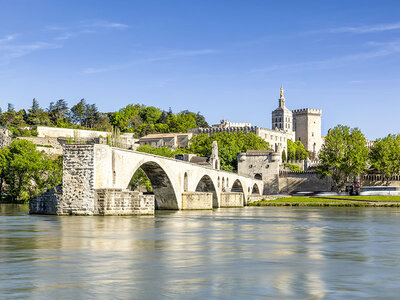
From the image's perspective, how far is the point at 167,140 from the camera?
398 feet

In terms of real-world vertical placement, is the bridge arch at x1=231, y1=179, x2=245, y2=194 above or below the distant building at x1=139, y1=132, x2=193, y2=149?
below

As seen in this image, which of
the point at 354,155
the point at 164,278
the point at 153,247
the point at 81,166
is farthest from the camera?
the point at 354,155

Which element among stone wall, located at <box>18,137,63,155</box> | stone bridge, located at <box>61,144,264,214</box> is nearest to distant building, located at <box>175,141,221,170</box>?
stone wall, located at <box>18,137,63,155</box>

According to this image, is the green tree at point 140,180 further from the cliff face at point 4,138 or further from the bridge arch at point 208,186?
the cliff face at point 4,138

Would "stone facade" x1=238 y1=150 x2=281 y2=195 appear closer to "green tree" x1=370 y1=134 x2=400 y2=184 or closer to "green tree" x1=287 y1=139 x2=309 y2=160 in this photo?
"green tree" x1=370 y1=134 x2=400 y2=184

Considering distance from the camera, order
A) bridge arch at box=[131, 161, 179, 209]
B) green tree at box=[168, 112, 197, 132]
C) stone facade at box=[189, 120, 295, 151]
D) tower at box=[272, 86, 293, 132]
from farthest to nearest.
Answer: tower at box=[272, 86, 293, 132]
green tree at box=[168, 112, 197, 132]
stone facade at box=[189, 120, 295, 151]
bridge arch at box=[131, 161, 179, 209]

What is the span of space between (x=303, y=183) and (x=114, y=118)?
64065 millimetres

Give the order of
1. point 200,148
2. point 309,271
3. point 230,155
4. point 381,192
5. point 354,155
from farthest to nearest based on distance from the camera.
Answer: point 200,148, point 230,155, point 354,155, point 381,192, point 309,271

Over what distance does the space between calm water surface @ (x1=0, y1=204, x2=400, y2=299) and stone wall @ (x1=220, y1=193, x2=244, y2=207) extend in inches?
1527

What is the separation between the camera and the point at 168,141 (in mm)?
120938

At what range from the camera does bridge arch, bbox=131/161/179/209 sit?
45875mm

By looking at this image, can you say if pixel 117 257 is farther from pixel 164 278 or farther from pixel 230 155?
pixel 230 155

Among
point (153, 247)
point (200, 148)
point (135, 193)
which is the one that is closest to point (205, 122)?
point (200, 148)

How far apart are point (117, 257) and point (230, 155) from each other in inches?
3242
